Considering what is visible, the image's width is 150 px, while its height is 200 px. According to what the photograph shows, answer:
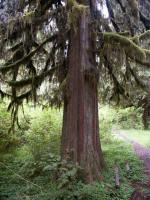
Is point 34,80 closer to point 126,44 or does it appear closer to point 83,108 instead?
point 83,108

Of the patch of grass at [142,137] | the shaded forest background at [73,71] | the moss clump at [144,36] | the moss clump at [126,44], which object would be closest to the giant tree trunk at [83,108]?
the shaded forest background at [73,71]

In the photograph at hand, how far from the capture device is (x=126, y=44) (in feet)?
17.6

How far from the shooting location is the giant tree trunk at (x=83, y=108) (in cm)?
538

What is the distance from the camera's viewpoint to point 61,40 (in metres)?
6.27

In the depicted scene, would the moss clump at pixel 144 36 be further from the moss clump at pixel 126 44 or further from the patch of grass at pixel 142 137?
the patch of grass at pixel 142 137

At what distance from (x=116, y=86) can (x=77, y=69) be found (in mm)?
2542

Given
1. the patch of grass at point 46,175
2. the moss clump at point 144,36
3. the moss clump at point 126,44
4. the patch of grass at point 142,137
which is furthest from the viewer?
the patch of grass at point 142,137

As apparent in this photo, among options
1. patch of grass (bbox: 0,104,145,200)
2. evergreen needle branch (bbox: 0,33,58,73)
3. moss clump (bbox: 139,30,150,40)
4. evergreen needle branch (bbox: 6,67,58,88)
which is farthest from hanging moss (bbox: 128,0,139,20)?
patch of grass (bbox: 0,104,145,200)

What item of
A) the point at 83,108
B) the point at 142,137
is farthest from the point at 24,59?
the point at 142,137

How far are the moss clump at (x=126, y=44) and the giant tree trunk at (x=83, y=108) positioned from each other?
2.53 feet

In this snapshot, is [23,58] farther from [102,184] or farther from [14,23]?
[102,184]

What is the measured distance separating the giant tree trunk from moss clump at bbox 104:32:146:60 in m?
0.77

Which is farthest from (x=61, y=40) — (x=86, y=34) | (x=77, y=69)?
(x=77, y=69)

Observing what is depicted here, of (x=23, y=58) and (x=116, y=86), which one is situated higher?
(x=23, y=58)
